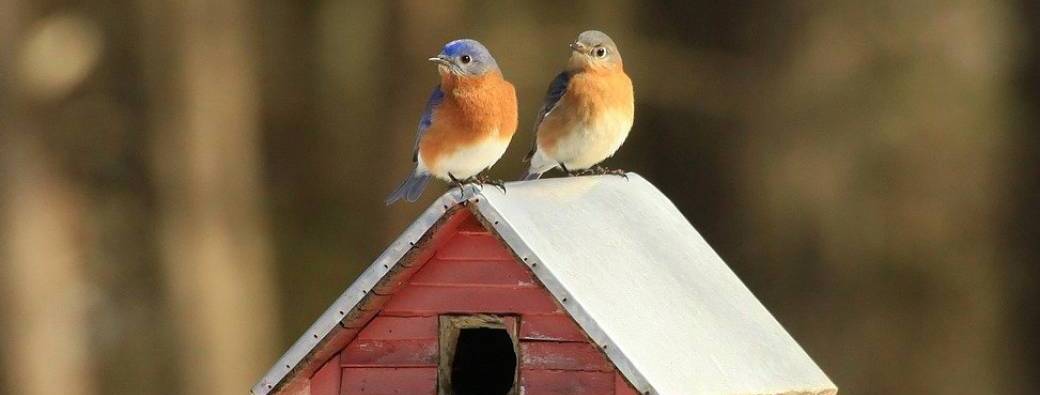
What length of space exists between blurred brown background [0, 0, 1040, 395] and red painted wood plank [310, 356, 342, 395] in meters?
6.44

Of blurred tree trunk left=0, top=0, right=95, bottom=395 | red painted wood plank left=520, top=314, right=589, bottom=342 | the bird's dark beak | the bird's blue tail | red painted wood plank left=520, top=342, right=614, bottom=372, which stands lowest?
blurred tree trunk left=0, top=0, right=95, bottom=395

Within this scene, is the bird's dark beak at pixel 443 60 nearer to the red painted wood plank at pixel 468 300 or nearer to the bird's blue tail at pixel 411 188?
the bird's blue tail at pixel 411 188

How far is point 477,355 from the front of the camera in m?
4.75

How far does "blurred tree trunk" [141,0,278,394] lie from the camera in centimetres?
1083

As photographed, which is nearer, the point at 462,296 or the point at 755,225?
the point at 462,296

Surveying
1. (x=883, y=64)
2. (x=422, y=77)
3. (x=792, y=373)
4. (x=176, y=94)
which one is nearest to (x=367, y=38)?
(x=422, y=77)

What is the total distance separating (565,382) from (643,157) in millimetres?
6924

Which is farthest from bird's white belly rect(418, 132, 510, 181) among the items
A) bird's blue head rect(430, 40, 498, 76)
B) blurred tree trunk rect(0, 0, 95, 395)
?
blurred tree trunk rect(0, 0, 95, 395)

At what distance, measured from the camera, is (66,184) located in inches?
417

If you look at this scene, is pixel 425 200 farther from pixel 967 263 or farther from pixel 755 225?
pixel 967 263

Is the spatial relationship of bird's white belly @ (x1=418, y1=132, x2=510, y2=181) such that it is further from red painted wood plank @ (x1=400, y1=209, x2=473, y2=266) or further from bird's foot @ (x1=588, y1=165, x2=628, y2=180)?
red painted wood plank @ (x1=400, y1=209, x2=473, y2=266)

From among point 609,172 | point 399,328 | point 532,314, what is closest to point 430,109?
point 609,172

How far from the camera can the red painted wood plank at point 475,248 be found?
4234mm

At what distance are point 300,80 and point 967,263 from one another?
12.3ft
